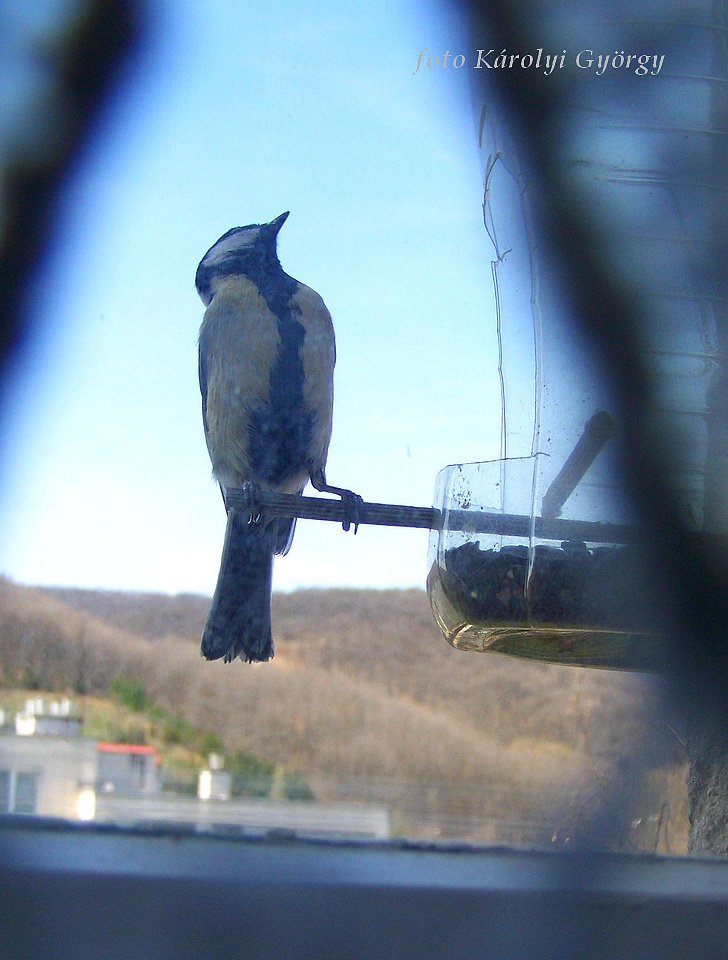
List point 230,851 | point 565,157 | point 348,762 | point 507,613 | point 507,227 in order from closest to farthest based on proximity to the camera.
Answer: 1. point 230,851
2. point 507,613
3. point 565,157
4. point 507,227
5. point 348,762

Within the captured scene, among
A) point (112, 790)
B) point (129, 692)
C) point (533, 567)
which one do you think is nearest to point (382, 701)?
point (129, 692)

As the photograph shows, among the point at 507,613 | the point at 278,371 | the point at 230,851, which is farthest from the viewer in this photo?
the point at 278,371

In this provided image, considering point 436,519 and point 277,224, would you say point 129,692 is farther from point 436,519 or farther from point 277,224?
point 277,224

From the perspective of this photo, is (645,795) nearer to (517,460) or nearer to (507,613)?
(507,613)

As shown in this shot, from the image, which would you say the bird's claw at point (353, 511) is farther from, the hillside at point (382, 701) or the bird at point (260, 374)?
the bird at point (260, 374)

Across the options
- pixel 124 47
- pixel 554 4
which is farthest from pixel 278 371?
pixel 554 4

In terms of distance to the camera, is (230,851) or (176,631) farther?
(176,631)

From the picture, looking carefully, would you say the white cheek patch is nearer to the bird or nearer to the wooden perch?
the bird
